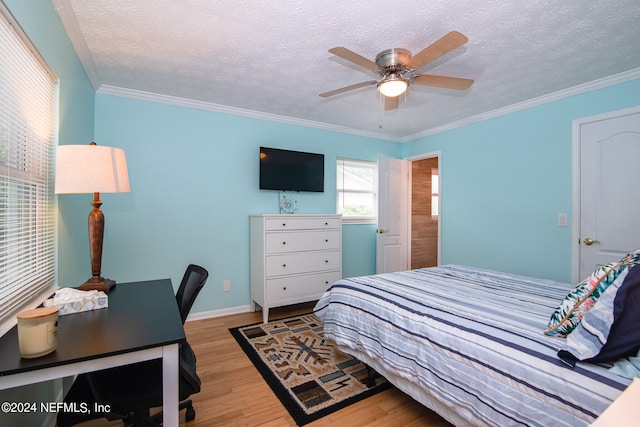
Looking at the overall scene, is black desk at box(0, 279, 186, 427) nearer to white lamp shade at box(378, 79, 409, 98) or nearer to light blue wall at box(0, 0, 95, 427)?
light blue wall at box(0, 0, 95, 427)

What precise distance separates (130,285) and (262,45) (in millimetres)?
1859

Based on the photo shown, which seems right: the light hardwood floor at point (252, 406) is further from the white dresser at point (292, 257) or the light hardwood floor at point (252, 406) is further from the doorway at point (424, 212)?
the doorway at point (424, 212)

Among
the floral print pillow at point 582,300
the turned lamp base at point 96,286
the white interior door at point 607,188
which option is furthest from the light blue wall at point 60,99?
the white interior door at point 607,188

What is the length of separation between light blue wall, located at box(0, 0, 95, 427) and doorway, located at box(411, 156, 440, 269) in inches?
166

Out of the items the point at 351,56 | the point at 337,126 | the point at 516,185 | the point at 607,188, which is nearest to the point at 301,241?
the point at 337,126

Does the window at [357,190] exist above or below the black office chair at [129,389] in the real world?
above

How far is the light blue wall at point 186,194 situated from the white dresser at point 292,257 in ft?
1.03

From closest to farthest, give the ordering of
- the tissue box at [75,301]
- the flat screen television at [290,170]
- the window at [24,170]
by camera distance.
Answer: the window at [24,170]
the tissue box at [75,301]
the flat screen television at [290,170]

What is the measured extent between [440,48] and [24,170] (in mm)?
2206

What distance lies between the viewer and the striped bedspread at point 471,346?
3.44 ft

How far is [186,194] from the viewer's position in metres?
3.20

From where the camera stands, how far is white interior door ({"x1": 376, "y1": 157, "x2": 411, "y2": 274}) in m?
4.15

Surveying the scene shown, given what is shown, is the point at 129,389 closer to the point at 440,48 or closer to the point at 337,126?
the point at 440,48

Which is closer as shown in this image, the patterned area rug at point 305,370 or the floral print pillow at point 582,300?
the floral print pillow at point 582,300
